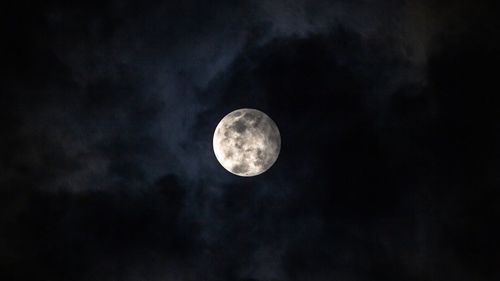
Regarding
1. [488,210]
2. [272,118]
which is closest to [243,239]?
[272,118]

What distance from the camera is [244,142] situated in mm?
34438

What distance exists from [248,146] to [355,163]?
11.1 m

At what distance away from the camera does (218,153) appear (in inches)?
1378

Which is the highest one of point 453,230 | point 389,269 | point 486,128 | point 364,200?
point 486,128

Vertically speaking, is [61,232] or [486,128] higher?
[486,128]

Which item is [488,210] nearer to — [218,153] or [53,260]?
[218,153]

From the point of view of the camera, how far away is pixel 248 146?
1353 inches

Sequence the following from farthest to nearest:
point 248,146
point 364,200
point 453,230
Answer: point 364,200, point 453,230, point 248,146

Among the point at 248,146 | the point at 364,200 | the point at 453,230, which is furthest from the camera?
the point at 364,200

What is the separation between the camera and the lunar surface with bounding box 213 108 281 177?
113ft

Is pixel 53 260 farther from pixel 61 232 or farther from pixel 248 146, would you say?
pixel 248 146

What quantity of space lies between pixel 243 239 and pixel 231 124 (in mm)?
9764

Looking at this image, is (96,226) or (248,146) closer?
(248,146)

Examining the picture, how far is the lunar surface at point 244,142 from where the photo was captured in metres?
34.4
